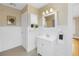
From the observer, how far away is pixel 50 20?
60.1 inches

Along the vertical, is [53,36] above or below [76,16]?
below

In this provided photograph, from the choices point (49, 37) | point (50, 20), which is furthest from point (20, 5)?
point (49, 37)

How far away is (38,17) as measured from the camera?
1486 millimetres

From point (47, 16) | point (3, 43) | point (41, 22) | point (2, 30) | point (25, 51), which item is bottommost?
point (25, 51)

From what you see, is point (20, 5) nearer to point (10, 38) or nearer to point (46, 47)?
point (10, 38)

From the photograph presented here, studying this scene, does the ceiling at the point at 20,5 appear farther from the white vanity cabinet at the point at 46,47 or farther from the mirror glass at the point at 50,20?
the white vanity cabinet at the point at 46,47

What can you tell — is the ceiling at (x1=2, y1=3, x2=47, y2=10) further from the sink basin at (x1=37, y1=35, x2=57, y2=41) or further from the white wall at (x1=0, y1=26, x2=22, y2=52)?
the sink basin at (x1=37, y1=35, x2=57, y2=41)

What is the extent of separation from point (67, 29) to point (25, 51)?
784 millimetres

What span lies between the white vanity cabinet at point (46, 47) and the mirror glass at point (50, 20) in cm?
28

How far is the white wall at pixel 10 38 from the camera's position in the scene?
1.42 metres

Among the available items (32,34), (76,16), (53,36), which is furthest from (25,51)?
(76,16)

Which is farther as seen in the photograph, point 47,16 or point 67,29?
point 47,16

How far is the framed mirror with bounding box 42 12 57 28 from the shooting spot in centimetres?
146

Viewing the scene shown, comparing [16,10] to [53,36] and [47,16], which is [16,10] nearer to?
[47,16]
